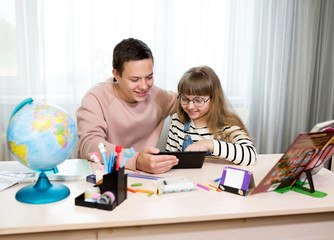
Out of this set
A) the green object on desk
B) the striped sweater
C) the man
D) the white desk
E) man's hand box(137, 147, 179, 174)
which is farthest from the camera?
the man

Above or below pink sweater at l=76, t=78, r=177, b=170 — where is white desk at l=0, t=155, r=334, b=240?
below

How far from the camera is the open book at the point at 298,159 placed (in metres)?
1.04

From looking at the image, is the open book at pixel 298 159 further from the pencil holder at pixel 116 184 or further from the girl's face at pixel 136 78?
the girl's face at pixel 136 78

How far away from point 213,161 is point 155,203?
1.86 ft

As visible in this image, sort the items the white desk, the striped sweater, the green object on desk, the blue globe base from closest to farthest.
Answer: the white desk < the blue globe base < the green object on desk < the striped sweater

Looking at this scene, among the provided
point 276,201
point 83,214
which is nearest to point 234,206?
point 276,201

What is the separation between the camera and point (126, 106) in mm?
1770

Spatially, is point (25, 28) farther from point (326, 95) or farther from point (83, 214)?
point (326, 95)

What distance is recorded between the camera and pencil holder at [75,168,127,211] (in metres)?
0.99

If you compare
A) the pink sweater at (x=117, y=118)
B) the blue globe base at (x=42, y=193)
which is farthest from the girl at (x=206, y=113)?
the blue globe base at (x=42, y=193)

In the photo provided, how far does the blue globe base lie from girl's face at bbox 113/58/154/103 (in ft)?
2.28

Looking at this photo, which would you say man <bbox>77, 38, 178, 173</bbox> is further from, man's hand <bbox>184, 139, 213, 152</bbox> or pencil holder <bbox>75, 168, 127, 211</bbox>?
pencil holder <bbox>75, 168, 127, 211</bbox>

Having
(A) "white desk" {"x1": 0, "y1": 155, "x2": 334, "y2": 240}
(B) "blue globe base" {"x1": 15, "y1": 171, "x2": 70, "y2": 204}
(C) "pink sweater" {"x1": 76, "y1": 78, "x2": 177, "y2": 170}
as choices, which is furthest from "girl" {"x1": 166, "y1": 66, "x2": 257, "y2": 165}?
(B) "blue globe base" {"x1": 15, "y1": 171, "x2": 70, "y2": 204}

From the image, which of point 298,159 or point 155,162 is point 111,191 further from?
point 298,159
